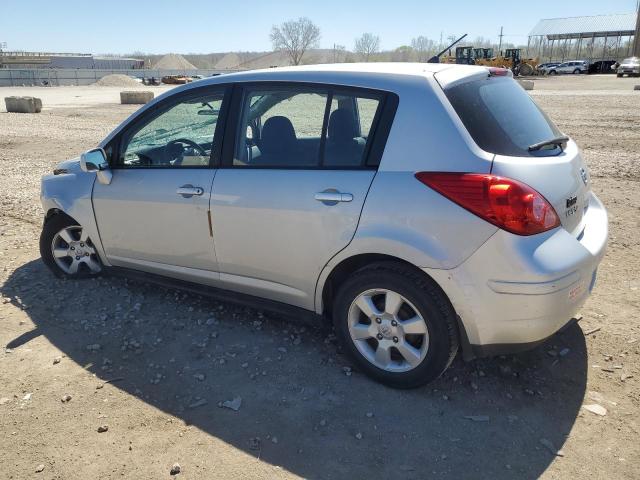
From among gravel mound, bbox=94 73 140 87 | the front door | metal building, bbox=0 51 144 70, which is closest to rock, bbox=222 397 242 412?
the front door

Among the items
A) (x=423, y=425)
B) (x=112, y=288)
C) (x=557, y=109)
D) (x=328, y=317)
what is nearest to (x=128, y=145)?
(x=112, y=288)

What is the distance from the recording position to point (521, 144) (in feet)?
9.45

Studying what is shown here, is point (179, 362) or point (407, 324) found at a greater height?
point (407, 324)

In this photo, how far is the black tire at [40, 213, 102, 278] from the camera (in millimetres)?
4605

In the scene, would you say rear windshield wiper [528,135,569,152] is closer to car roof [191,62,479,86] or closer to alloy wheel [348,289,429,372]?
car roof [191,62,479,86]

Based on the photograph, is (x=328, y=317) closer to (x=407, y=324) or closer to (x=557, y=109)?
(x=407, y=324)

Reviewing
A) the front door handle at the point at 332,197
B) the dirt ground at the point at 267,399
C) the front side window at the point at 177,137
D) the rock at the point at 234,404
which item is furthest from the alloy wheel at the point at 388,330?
the front side window at the point at 177,137

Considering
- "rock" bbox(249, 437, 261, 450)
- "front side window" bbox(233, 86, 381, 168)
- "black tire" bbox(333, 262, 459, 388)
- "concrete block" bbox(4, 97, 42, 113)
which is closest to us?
"rock" bbox(249, 437, 261, 450)

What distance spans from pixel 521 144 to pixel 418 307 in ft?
3.46

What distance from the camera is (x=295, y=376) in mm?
3307

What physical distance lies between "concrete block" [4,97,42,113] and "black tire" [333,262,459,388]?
25.0 metres

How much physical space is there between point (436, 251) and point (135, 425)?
1889 mm

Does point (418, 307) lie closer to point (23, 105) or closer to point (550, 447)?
point (550, 447)

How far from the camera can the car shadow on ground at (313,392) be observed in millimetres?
2635
